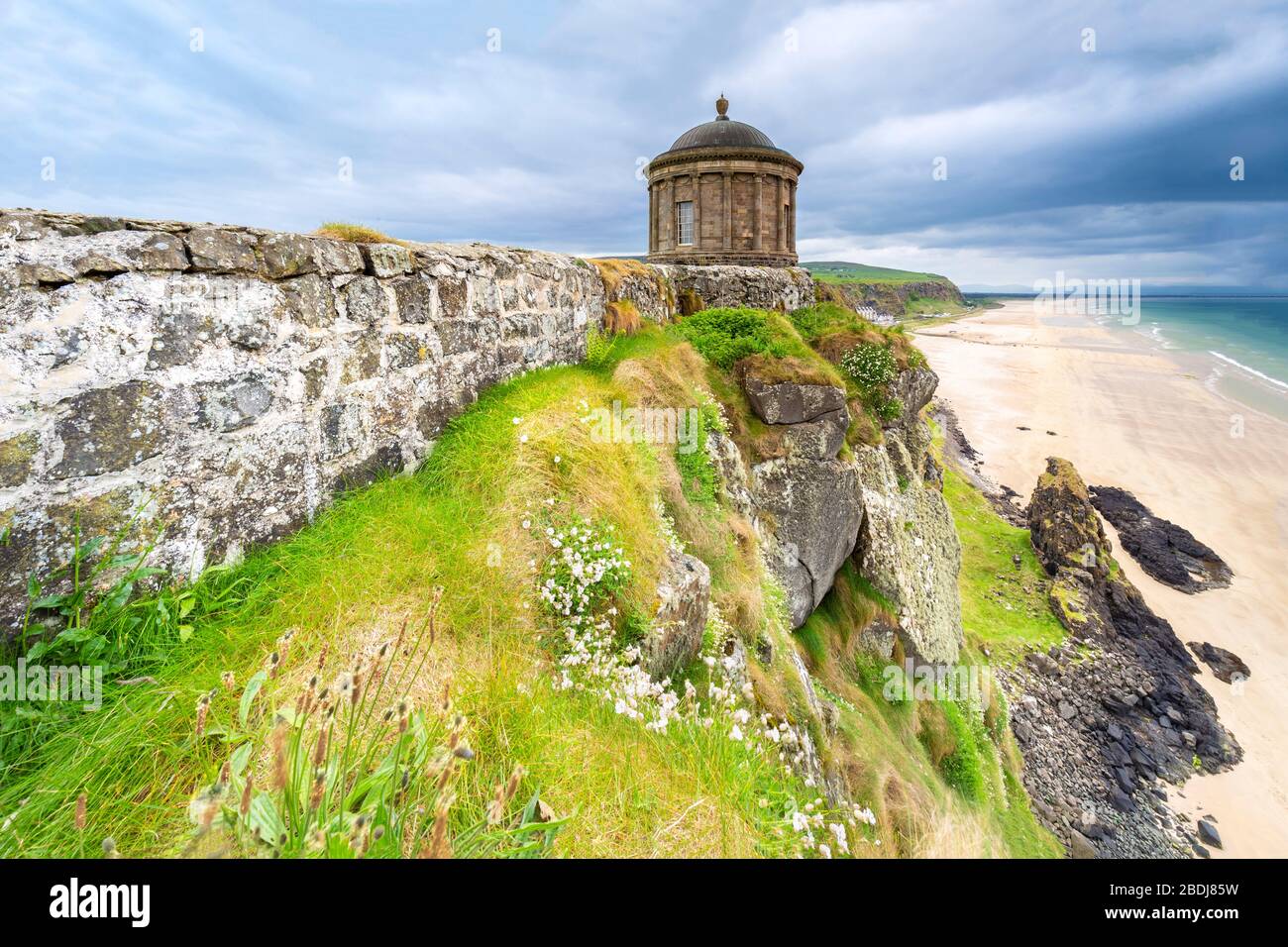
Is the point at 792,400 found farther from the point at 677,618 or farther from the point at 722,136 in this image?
the point at 722,136

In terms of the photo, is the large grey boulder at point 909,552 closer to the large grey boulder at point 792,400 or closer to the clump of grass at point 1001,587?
the large grey boulder at point 792,400

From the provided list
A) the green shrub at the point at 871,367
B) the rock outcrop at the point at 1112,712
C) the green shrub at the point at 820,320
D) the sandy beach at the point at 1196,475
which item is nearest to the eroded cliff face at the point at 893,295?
the sandy beach at the point at 1196,475

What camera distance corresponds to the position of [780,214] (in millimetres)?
24078

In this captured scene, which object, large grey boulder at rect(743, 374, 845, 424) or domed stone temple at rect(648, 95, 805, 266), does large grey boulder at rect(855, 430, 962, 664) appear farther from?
domed stone temple at rect(648, 95, 805, 266)

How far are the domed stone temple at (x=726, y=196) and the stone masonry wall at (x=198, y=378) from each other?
20.5 m

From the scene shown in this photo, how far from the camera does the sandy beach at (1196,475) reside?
44.5 ft

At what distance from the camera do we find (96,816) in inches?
83.5

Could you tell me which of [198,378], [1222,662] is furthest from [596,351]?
[1222,662]

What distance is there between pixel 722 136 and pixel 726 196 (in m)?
2.76

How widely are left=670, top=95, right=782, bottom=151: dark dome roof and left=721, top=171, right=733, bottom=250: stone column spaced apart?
1.37 meters

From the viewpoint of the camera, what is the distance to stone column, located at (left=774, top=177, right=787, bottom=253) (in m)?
23.8

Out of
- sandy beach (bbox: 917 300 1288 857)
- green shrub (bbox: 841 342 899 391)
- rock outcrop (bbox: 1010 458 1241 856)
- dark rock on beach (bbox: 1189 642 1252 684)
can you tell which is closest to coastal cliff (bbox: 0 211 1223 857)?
green shrub (bbox: 841 342 899 391)

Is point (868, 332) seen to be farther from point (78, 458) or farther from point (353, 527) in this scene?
point (78, 458)
